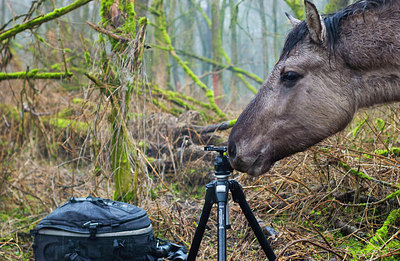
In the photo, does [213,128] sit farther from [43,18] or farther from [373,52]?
[373,52]

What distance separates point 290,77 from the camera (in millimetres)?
2307

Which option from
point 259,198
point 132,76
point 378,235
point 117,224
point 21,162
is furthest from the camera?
point 21,162

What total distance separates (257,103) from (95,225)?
1.34m

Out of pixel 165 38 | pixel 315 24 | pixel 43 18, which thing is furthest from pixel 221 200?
pixel 165 38

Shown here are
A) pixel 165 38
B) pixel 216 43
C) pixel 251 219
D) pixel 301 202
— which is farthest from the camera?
pixel 216 43

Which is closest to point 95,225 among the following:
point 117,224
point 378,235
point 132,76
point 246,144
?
point 117,224

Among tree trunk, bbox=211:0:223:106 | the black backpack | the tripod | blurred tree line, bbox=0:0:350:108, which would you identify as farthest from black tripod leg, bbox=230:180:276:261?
tree trunk, bbox=211:0:223:106

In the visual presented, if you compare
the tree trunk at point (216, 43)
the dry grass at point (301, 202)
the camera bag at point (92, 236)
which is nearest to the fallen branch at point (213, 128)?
the dry grass at point (301, 202)

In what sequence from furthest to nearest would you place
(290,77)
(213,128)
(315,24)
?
1. (213,128)
2. (290,77)
3. (315,24)

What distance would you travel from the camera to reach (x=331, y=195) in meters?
3.61

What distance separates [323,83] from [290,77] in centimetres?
20

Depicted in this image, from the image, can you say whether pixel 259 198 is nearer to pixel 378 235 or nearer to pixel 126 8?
pixel 378 235

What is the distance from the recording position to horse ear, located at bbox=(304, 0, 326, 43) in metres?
2.07

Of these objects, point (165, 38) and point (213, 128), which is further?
point (165, 38)
